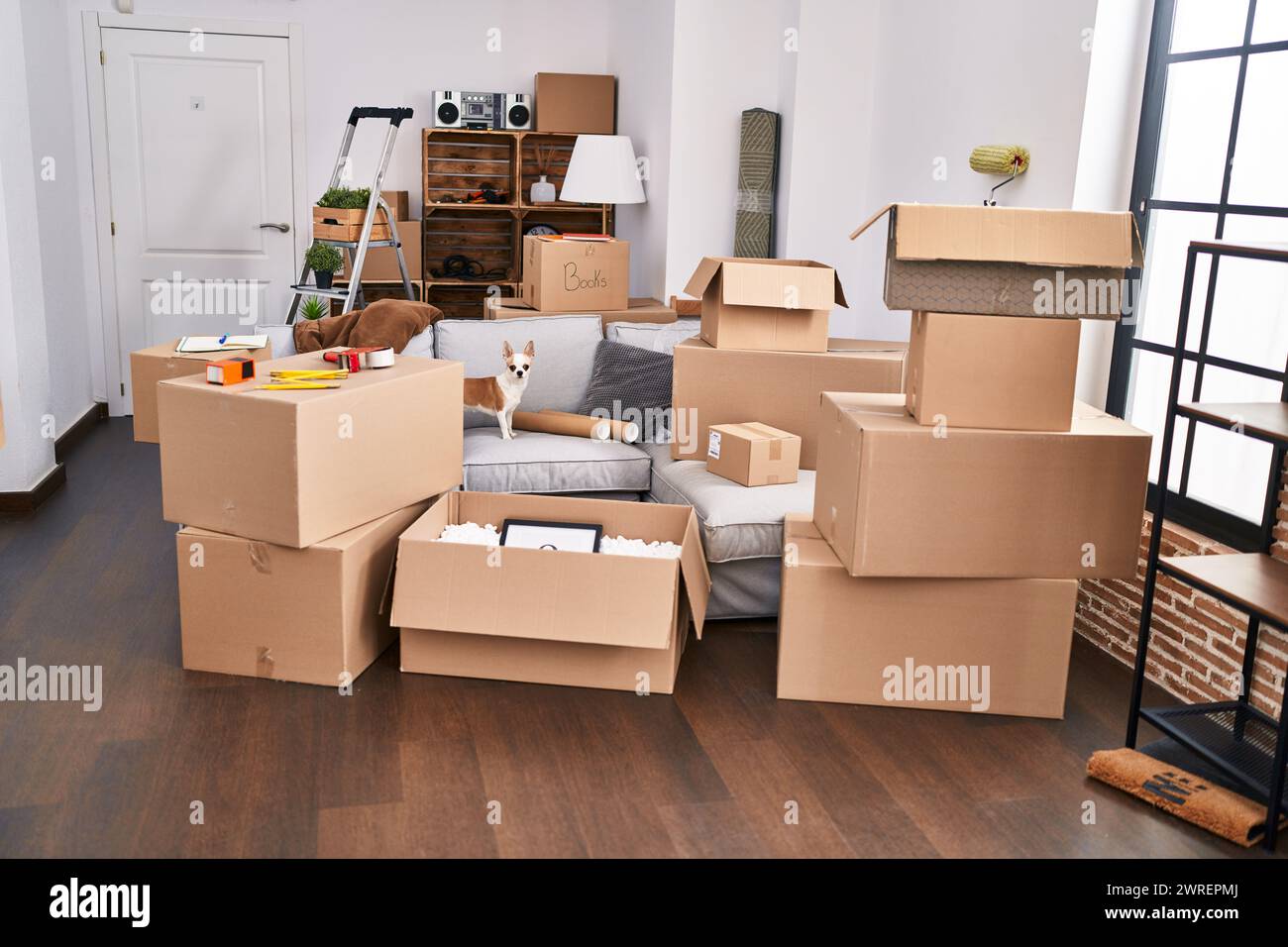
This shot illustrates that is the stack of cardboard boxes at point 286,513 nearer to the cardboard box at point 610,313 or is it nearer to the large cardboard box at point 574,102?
the cardboard box at point 610,313

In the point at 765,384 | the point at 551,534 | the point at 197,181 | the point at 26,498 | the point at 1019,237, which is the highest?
the point at 197,181

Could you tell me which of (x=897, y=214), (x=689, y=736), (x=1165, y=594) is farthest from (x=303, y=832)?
(x=1165, y=594)

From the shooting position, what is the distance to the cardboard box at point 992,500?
262 cm

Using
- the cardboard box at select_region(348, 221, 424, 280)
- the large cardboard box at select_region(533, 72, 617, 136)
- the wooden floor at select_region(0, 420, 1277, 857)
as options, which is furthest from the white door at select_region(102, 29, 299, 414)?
the wooden floor at select_region(0, 420, 1277, 857)

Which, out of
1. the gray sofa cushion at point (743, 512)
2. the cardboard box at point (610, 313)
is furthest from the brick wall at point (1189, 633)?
the cardboard box at point (610, 313)

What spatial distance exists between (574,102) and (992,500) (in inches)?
172

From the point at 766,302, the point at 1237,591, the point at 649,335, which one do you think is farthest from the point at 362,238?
the point at 1237,591

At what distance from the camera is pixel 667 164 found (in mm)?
5277

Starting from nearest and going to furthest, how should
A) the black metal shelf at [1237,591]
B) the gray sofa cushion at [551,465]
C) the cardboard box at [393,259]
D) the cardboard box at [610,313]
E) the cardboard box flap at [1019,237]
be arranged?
the black metal shelf at [1237,591] → the cardboard box flap at [1019,237] → the gray sofa cushion at [551,465] → the cardboard box at [610,313] → the cardboard box at [393,259]

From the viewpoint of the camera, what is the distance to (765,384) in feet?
11.7

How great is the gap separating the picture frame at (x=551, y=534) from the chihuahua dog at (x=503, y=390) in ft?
2.12

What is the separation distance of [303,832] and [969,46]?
336 cm

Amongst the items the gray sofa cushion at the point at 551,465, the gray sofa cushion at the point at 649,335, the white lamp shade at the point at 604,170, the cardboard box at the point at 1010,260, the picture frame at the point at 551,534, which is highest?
the white lamp shade at the point at 604,170

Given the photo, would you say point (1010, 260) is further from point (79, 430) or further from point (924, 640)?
point (79, 430)
